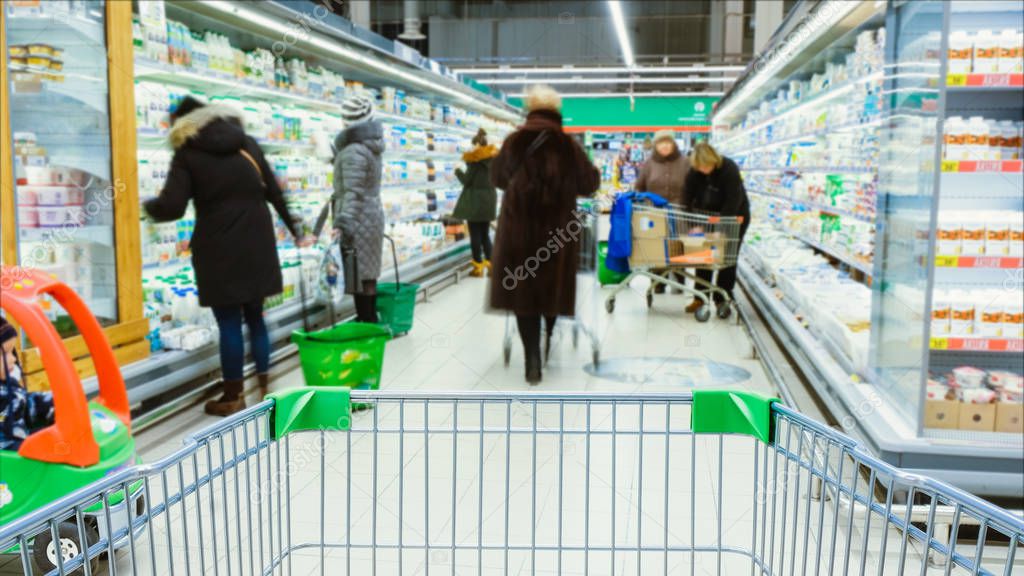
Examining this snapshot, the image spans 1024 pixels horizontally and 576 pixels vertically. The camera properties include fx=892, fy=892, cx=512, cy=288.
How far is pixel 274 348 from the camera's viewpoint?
6012mm

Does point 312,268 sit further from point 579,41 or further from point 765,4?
point 579,41

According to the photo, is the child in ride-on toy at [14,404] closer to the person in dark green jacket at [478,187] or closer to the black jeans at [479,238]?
the person in dark green jacket at [478,187]

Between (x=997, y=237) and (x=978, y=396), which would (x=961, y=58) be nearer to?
(x=997, y=237)

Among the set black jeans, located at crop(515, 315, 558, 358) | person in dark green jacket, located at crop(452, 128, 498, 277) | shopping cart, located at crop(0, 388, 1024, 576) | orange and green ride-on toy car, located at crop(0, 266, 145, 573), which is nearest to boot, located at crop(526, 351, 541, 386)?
black jeans, located at crop(515, 315, 558, 358)

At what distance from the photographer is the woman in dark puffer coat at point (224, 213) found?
14.4 feet

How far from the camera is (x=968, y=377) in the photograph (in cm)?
364

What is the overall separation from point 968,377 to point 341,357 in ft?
9.43

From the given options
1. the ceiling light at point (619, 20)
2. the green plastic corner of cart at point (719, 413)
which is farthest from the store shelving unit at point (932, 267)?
the ceiling light at point (619, 20)

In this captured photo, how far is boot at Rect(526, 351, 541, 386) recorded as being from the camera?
Answer: 17.7 feet

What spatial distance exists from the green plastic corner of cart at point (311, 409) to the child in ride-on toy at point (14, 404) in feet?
6.05

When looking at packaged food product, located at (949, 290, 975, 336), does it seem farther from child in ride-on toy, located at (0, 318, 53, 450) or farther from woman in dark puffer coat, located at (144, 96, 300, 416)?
child in ride-on toy, located at (0, 318, 53, 450)

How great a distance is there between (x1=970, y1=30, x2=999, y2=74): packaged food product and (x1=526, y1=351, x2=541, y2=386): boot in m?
2.88

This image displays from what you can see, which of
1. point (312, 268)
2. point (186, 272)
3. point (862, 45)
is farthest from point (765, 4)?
point (186, 272)

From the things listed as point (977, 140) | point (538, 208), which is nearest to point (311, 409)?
point (977, 140)
